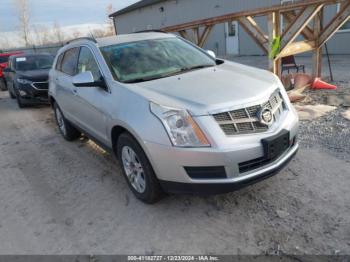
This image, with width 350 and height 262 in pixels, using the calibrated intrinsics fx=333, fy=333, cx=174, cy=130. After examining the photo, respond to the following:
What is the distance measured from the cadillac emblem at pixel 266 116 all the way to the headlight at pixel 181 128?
60 cm

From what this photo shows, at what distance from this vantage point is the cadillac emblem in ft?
10.1

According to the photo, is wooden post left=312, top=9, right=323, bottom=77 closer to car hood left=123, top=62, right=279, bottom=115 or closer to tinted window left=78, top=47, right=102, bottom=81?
car hood left=123, top=62, right=279, bottom=115

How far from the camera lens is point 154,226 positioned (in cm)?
324

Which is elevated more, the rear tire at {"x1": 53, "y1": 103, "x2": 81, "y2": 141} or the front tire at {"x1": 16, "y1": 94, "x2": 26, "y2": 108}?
the rear tire at {"x1": 53, "y1": 103, "x2": 81, "y2": 141}

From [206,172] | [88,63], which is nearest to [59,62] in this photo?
[88,63]

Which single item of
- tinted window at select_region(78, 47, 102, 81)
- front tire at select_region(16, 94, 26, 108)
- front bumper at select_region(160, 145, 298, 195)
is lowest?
front tire at select_region(16, 94, 26, 108)

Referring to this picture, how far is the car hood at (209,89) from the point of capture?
9.91 ft

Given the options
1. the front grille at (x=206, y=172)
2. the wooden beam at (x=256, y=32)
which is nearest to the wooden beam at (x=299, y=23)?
the wooden beam at (x=256, y=32)

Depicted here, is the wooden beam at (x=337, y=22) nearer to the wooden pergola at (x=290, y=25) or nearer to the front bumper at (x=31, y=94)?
the wooden pergola at (x=290, y=25)

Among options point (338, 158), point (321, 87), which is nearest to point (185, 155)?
point (338, 158)

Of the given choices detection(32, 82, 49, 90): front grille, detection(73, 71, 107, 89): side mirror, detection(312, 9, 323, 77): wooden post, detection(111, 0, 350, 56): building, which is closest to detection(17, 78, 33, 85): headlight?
detection(32, 82, 49, 90): front grille

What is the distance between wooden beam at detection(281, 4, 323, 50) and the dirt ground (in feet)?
8.44

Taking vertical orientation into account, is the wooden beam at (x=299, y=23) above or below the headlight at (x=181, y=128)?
above

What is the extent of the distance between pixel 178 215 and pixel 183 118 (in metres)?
1.05
